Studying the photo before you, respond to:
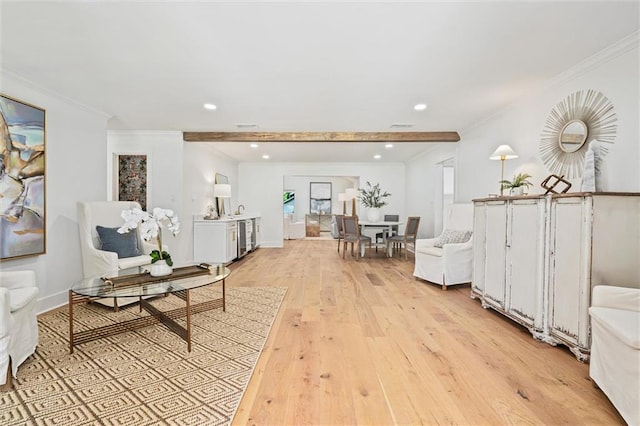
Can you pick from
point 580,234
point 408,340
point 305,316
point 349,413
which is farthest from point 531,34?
point 305,316

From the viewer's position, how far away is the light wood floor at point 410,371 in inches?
59.4

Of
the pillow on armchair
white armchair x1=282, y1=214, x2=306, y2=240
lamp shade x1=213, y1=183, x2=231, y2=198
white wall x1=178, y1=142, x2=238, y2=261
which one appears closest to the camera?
the pillow on armchair

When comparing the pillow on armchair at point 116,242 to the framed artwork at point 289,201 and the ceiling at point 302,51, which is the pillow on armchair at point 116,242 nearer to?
the ceiling at point 302,51

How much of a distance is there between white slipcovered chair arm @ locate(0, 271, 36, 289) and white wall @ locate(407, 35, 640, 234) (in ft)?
15.2

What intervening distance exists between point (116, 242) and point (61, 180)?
0.95 meters

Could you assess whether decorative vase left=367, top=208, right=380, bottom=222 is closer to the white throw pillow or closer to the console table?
the white throw pillow

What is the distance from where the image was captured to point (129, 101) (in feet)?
11.2

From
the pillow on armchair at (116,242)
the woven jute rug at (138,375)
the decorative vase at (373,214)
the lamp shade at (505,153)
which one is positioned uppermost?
the lamp shade at (505,153)

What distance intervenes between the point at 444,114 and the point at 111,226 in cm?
461

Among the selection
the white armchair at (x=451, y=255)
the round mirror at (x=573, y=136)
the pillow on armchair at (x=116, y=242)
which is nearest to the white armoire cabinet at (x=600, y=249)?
the round mirror at (x=573, y=136)

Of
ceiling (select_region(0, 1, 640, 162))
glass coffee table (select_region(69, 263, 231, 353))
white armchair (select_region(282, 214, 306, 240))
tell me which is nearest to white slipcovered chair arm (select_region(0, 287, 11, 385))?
glass coffee table (select_region(69, 263, 231, 353))

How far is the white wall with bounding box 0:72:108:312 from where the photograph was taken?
9.71ft

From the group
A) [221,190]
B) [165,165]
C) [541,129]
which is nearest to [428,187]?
[541,129]

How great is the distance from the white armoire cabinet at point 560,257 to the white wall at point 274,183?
5.11 meters
